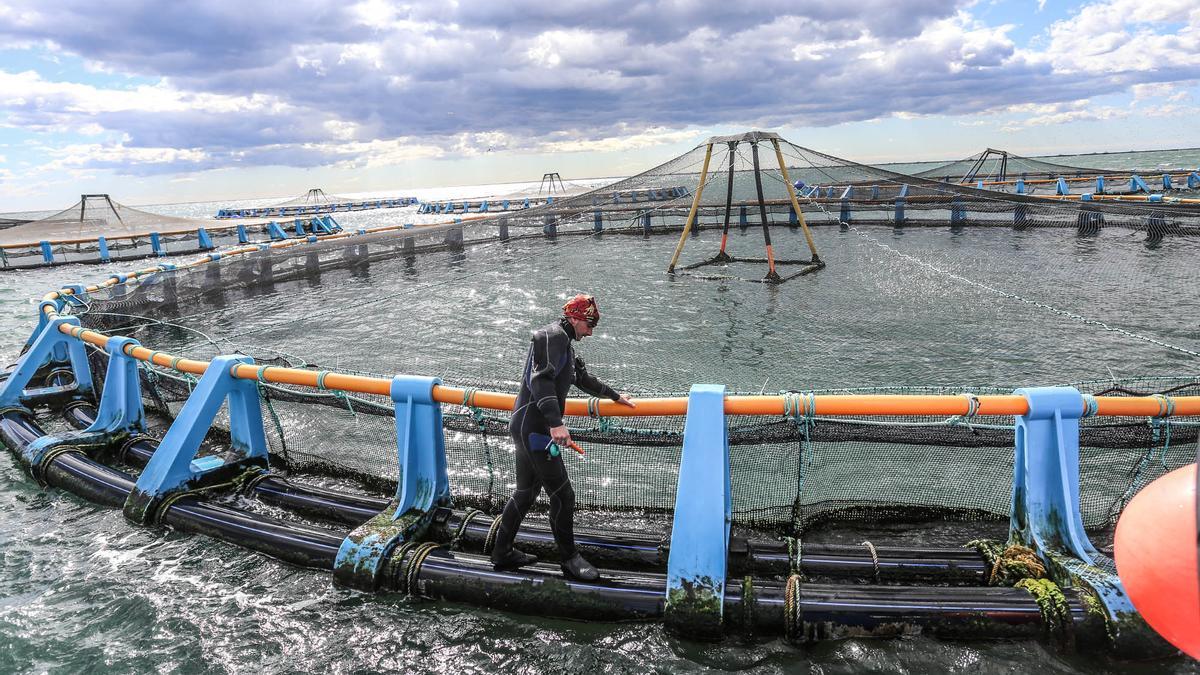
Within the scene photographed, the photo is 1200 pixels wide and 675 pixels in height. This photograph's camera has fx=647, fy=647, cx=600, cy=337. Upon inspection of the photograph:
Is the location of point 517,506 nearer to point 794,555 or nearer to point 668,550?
point 668,550

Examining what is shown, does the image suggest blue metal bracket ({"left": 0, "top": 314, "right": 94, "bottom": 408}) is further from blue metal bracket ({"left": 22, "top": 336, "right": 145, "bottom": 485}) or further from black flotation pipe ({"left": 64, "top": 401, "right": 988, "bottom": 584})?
black flotation pipe ({"left": 64, "top": 401, "right": 988, "bottom": 584})

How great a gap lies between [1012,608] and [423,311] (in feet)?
49.4

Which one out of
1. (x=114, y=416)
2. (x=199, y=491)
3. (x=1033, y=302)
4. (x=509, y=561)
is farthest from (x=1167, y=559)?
(x=1033, y=302)

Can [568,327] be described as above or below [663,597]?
above

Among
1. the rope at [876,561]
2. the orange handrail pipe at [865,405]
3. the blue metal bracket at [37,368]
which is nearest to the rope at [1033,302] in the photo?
the orange handrail pipe at [865,405]

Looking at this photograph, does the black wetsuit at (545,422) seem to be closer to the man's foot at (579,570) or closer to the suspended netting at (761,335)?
the man's foot at (579,570)

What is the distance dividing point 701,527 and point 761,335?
9.43m

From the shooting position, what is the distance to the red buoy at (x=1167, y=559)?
2.03 m

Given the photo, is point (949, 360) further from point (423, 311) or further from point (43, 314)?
point (43, 314)

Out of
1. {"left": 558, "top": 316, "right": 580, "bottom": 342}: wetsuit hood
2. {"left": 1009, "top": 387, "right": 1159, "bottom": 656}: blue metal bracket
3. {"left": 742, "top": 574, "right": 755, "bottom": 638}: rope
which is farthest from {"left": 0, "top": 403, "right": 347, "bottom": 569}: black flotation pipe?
{"left": 1009, "top": 387, "right": 1159, "bottom": 656}: blue metal bracket

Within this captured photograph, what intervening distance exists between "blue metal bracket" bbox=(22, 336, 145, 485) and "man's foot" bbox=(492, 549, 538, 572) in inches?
225

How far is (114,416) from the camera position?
26.1 feet

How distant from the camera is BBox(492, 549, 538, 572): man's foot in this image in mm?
4934

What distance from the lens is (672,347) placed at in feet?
41.8
